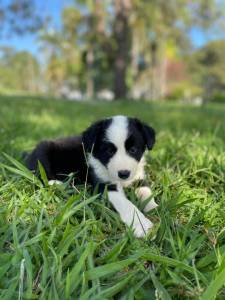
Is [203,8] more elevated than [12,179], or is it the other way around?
[203,8]

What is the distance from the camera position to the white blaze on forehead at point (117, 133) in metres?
3.95

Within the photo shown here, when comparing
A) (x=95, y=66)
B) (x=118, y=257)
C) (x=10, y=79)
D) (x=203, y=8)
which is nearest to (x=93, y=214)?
(x=118, y=257)

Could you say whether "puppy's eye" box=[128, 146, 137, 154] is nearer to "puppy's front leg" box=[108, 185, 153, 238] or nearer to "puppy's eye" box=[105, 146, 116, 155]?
"puppy's eye" box=[105, 146, 116, 155]

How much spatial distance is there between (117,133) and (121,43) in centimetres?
1981

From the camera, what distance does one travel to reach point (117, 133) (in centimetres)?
399

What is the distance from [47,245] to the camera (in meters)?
2.81

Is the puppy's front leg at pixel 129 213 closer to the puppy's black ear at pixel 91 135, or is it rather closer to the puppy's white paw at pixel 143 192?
the puppy's white paw at pixel 143 192

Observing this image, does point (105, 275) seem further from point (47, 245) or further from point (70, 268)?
point (47, 245)

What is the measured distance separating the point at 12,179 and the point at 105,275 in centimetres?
162

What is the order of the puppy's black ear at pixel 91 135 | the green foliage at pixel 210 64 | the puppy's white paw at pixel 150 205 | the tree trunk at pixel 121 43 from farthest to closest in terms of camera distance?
the green foliage at pixel 210 64
the tree trunk at pixel 121 43
the puppy's black ear at pixel 91 135
the puppy's white paw at pixel 150 205

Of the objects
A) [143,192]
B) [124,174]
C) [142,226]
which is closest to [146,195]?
[143,192]

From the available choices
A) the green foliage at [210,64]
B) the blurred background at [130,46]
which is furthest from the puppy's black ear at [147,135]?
the green foliage at [210,64]

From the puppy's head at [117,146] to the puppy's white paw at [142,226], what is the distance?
511 mm

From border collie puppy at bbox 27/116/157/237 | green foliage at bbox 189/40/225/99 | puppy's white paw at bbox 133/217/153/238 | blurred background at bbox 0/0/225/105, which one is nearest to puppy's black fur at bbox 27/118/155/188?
border collie puppy at bbox 27/116/157/237
